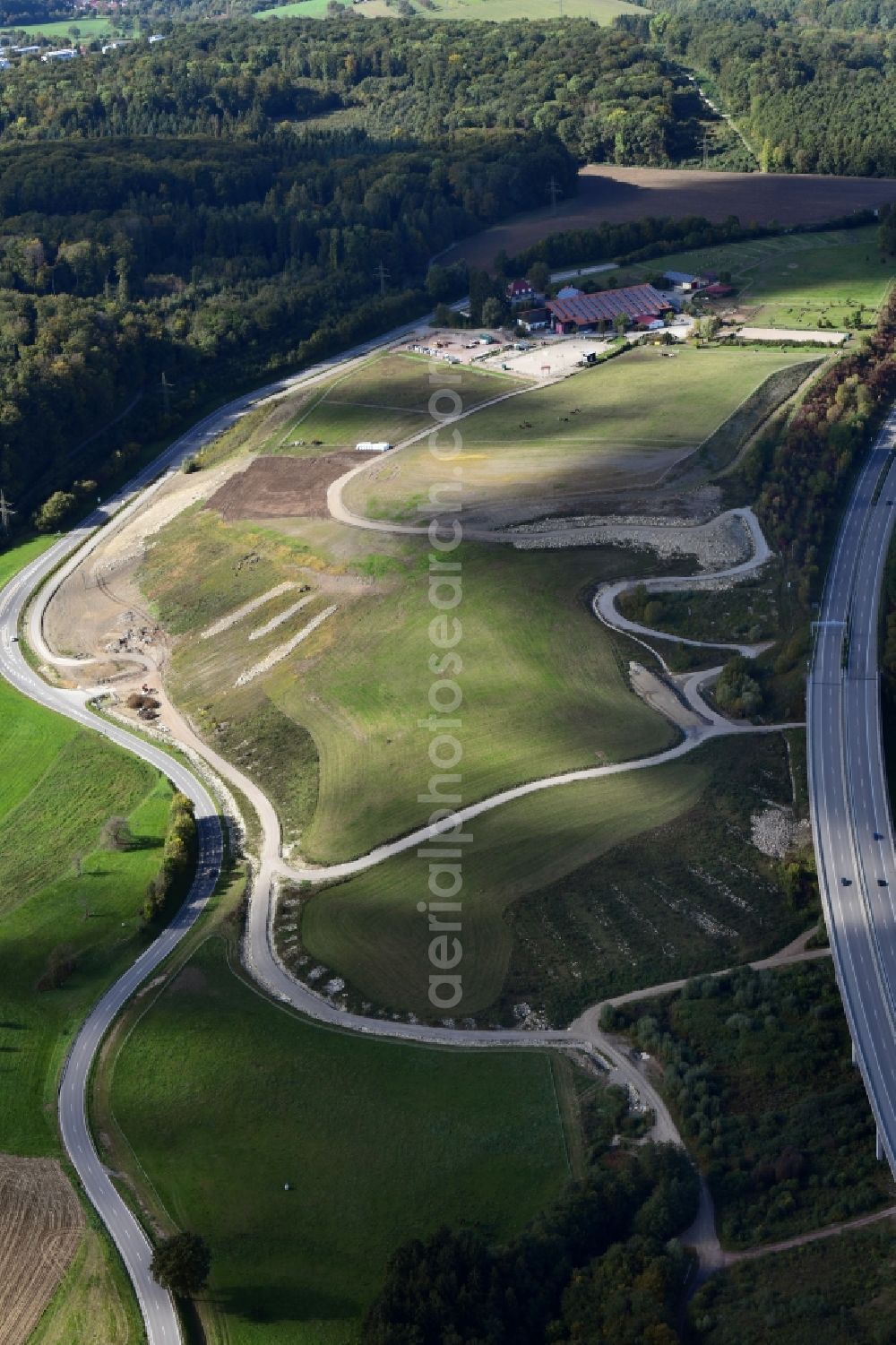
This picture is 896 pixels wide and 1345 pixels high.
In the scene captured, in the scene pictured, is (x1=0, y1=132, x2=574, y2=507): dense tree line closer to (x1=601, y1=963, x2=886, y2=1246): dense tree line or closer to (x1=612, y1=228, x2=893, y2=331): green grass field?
(x1=612, y1=228, x2=893, y2=331): green grass field

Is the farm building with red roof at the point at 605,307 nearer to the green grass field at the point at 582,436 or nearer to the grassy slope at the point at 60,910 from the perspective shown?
the green grass field at the point at 582,436

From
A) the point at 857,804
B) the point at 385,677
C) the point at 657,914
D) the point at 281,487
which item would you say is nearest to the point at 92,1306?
the point at 657,914

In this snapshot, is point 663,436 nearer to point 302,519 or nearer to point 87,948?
point 302,519

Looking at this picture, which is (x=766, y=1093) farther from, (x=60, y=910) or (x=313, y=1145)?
(x=60, y=910)

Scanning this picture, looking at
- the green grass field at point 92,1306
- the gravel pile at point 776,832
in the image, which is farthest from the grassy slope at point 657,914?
the green grass field at point 92,1306

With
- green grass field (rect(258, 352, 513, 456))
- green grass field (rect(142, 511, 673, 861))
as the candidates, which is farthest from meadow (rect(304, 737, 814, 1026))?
green grass field (rect(258, 352, 513, 456))
